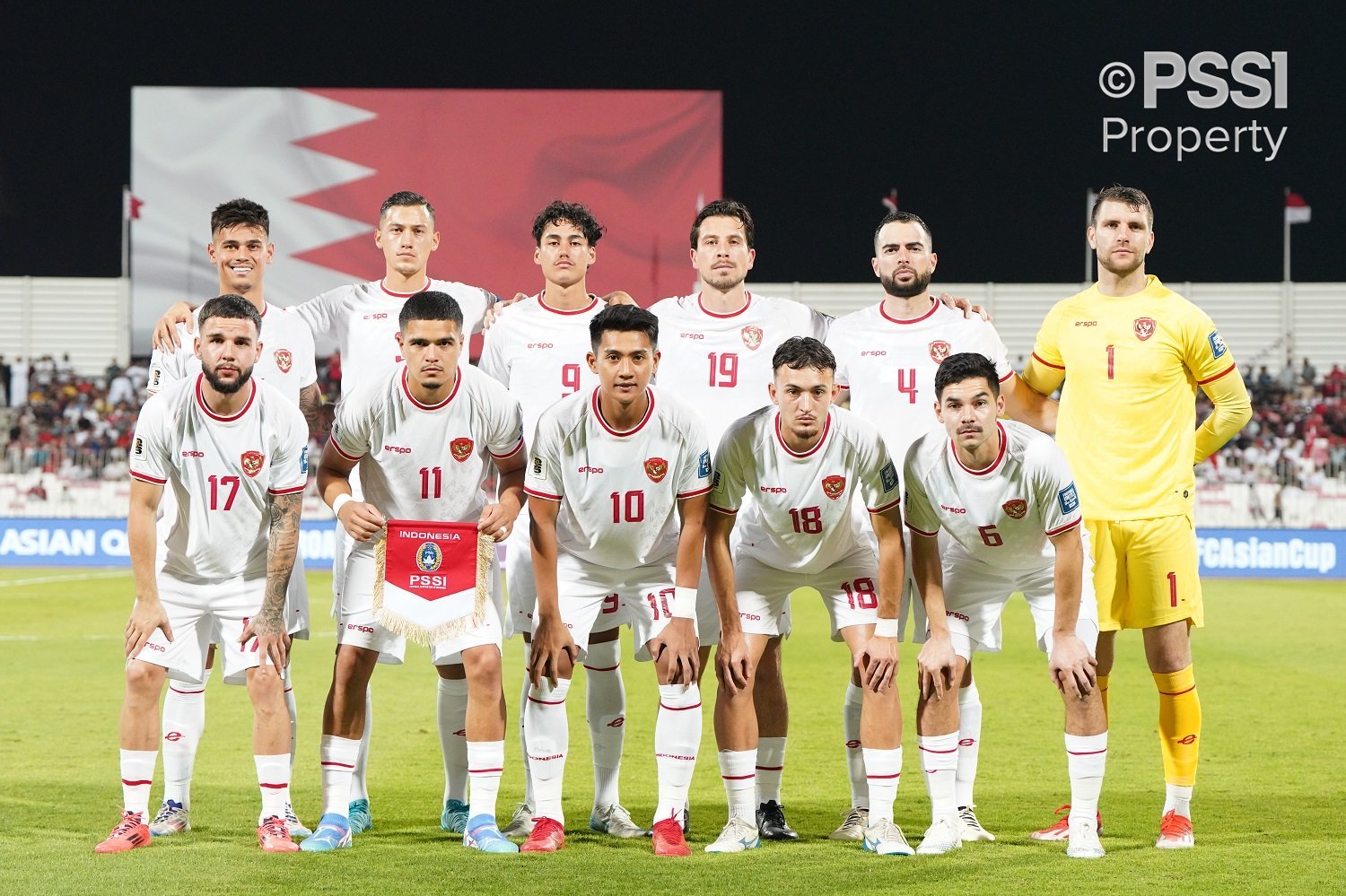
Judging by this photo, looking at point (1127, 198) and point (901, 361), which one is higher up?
point (1127, 198)

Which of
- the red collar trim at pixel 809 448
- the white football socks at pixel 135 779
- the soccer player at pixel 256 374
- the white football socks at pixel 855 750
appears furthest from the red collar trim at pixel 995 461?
the white football socks at pixel 135 779

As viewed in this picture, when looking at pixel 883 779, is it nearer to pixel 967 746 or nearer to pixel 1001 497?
pixel 967 746

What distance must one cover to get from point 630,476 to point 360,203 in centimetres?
2208

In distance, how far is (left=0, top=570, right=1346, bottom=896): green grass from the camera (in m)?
4.74

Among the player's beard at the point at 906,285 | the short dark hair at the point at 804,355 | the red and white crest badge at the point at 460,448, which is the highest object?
the player's beard at the point at 906,285

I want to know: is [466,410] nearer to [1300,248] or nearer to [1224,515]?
[1224,515]

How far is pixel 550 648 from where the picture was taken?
5.18 meters

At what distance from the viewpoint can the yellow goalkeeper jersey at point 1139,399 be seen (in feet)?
Result: 18.1

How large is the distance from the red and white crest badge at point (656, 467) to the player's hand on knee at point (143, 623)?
6.15 feet

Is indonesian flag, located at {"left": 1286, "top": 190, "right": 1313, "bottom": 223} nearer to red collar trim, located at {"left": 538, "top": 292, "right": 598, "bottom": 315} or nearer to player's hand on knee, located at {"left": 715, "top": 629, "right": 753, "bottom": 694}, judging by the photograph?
red collar trim, located at {"left": 538, "top": 292, "right": 598, "bottom": 315}

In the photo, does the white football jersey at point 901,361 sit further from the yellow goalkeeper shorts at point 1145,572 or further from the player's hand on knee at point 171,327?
the player's hand on knee at point 171,327

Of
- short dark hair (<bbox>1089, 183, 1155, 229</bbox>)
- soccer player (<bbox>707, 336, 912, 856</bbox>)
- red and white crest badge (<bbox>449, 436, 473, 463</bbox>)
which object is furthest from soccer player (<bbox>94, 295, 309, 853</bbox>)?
short dark hair (<bbox>1089, 183, 1155, 229</bbox>)

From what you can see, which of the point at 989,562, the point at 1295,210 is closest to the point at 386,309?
the point at 989,562

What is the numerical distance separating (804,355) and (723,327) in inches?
40.8
